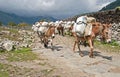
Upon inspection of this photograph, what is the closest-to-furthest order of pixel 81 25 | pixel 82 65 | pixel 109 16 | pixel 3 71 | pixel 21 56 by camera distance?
pixel 3 71 → pixel 82 65 → pixel 81 25 → pixel 21 56 → pixel 109 16

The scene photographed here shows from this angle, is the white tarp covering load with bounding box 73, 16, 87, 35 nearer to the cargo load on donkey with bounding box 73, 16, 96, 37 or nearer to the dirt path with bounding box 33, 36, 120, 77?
the cargo load on donkey with bounding box 73, 16, 96, 37

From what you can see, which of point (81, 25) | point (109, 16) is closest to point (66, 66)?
point (81, 25)

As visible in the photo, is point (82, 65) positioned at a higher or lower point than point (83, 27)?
lower

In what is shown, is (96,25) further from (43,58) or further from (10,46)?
(10,46)

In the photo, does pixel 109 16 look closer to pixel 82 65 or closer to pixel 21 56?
pixel 21 56

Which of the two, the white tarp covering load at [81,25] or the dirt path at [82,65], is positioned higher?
the white tarp covering load at [81,25]

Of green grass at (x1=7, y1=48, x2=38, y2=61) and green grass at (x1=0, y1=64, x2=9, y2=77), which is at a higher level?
green grass at (x1=7, y1=48, x2=38, y2=61)

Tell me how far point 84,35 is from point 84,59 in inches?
60.7

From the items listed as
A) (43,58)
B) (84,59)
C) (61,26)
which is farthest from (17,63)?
(61,26)

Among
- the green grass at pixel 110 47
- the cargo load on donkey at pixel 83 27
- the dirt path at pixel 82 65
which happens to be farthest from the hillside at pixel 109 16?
the cargo load on donkey at pixel 83 27

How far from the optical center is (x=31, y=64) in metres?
16.8

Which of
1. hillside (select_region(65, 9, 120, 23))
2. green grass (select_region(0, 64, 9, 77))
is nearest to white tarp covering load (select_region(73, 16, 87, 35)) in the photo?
green grass (select_region(0, 64, 9, 77))

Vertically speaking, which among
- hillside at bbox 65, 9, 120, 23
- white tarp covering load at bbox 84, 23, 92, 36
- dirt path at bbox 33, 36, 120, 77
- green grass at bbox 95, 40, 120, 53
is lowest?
dirt path at bbox 33, 36, 120, 77

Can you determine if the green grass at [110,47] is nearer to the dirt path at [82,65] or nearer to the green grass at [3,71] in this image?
the dirt path at [82,65]
